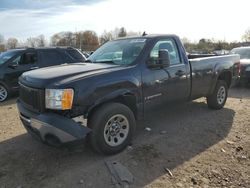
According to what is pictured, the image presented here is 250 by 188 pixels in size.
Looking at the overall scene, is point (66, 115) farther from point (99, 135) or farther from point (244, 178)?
point (244, 178)

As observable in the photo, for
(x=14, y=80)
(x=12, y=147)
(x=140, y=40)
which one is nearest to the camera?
(x=12, y=147)

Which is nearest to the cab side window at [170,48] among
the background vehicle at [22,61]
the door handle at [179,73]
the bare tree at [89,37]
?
the door handle at [179,73]

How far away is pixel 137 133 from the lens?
215 inches

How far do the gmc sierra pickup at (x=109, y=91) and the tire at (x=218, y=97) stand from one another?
1.01m

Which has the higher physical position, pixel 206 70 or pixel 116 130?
pixel 206 70

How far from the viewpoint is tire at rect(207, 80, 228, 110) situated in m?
6.91

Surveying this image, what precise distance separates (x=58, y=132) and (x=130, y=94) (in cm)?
139

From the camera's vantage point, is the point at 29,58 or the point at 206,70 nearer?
the point at 206,70

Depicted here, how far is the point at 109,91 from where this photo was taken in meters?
4.27

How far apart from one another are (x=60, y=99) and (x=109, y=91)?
79cm

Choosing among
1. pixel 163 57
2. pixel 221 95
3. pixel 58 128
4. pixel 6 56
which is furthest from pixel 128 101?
pixel 6 56

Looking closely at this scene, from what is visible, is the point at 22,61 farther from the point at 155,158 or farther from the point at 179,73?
the point at 155,158

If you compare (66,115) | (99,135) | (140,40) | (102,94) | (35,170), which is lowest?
(35,170)

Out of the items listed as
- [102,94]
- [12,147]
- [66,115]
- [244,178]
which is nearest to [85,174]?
[66,115]
